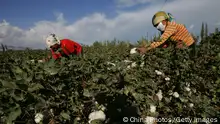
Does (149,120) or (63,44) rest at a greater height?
(63,44)

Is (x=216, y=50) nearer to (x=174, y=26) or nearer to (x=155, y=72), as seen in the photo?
(x=174, y=26)

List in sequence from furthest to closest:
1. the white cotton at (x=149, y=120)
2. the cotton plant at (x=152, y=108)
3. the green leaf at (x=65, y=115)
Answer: the cotton plant at (x=152, y=108)
the white cotton at (x=149, y=120)
the green leaf at (x=65, y=115)

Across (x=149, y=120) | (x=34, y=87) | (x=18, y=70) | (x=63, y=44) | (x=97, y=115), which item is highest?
(x=63, y=44)

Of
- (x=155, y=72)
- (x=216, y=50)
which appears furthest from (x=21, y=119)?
(x=216, y=50)

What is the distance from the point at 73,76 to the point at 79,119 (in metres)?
0.30

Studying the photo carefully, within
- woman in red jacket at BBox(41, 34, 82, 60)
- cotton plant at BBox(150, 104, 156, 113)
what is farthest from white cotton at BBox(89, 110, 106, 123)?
woman in red jacket at BBox(41, 34, 82, 60)

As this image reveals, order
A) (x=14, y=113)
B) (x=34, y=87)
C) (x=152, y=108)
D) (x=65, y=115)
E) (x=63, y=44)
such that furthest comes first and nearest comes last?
(x=63, y=44)
(x=152, y=108)
(x=65, y=115)
(x=34, y=87)
(x=14, y=113)

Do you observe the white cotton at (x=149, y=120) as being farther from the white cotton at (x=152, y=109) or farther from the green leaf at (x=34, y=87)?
the green leaf at (x=34, y=87)

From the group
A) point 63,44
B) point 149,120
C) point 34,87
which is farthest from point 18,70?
point 63,44

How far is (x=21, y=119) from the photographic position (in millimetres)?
1905

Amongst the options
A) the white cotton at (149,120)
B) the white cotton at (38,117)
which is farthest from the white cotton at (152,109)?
the white cotton at (38,117)

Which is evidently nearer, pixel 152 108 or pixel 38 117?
pixel 38 117

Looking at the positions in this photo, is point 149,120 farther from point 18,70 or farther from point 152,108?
point 18,70

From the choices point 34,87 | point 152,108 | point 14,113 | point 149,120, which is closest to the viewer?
point 14,113
